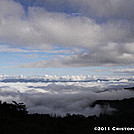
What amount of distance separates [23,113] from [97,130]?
47.6 feet

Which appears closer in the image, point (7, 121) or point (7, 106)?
point (7, 121)

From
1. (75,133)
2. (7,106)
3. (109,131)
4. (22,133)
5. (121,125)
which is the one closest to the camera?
(22,133)

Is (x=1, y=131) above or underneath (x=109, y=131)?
above

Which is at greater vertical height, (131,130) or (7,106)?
(7,106)

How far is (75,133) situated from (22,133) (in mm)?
4806

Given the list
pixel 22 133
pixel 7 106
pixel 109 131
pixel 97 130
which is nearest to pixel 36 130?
pixel 22 133

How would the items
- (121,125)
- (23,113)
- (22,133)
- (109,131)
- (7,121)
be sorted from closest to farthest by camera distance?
(22,133) < (109,131) < (7,121) < (121,125) < (23,113)

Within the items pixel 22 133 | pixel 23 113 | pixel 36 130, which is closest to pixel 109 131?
pixel 36 130

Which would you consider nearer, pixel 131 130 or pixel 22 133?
pixel 22 133

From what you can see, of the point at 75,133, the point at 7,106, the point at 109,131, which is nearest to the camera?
the point at 75,133

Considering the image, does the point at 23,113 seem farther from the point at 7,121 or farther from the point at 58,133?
the point at 58,133

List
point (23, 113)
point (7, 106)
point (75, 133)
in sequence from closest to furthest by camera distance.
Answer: point (75, 133)
point (23, 113)
point (7, 106)

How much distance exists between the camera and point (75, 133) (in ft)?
49.9

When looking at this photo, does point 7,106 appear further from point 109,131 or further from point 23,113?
point 109,131
